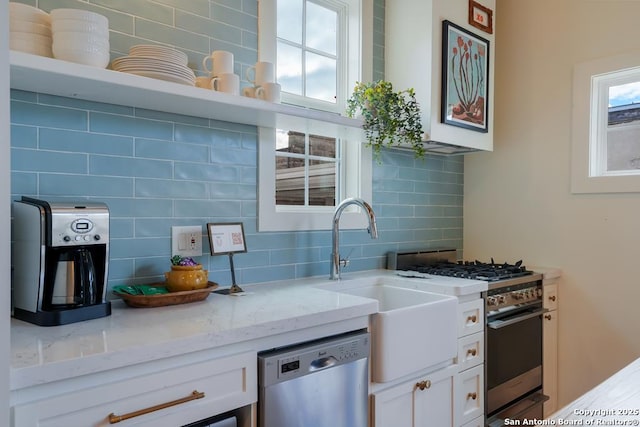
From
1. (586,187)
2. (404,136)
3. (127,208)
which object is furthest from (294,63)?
(586,187)

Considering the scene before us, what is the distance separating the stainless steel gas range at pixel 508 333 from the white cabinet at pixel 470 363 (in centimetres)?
5

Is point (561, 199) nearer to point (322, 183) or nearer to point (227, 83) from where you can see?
point (322, 183)

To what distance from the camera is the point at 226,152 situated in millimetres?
1976

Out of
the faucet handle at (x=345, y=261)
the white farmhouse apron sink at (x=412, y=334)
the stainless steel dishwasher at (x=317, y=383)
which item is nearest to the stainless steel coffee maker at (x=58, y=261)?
the stainless steel dishwasher at (x=317, y=383)

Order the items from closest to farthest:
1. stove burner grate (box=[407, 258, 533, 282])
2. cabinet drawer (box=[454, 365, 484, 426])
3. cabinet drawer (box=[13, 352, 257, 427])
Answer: cabinet drawer (box=[13, 352, 257, 427])
cabinet drawer (box=[454, 365, 484, 426])
stove burner grate (box=[407, 258, 533, 282])

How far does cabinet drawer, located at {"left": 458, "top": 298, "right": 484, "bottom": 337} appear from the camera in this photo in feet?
6.88

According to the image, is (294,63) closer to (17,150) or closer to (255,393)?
(17,150)

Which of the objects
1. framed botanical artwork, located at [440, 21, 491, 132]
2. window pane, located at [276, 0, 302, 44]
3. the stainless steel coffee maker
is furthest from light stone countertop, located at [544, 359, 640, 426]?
window pane, located at [276, 0, 302, 44]

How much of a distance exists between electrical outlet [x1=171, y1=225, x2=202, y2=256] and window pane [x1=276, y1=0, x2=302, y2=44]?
1129mm

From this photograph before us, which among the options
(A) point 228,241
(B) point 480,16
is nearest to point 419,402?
(A) point 228,241

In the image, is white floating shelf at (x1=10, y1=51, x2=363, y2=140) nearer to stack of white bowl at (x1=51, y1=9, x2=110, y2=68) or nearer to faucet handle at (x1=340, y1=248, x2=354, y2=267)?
stack of white bowl at (x1=51, y1=9, x2=110, y2=68)

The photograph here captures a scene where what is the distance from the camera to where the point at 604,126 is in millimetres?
2615

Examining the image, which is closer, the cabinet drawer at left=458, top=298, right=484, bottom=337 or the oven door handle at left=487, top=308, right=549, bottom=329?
the cabinet drawer at left=458, top=298, right=484, bottom=337

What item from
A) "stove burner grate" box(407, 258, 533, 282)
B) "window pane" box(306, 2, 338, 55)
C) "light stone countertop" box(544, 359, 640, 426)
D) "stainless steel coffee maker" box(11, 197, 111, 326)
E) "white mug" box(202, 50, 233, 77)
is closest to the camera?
"light stone countertop" box(544, 359, 640, 426)
